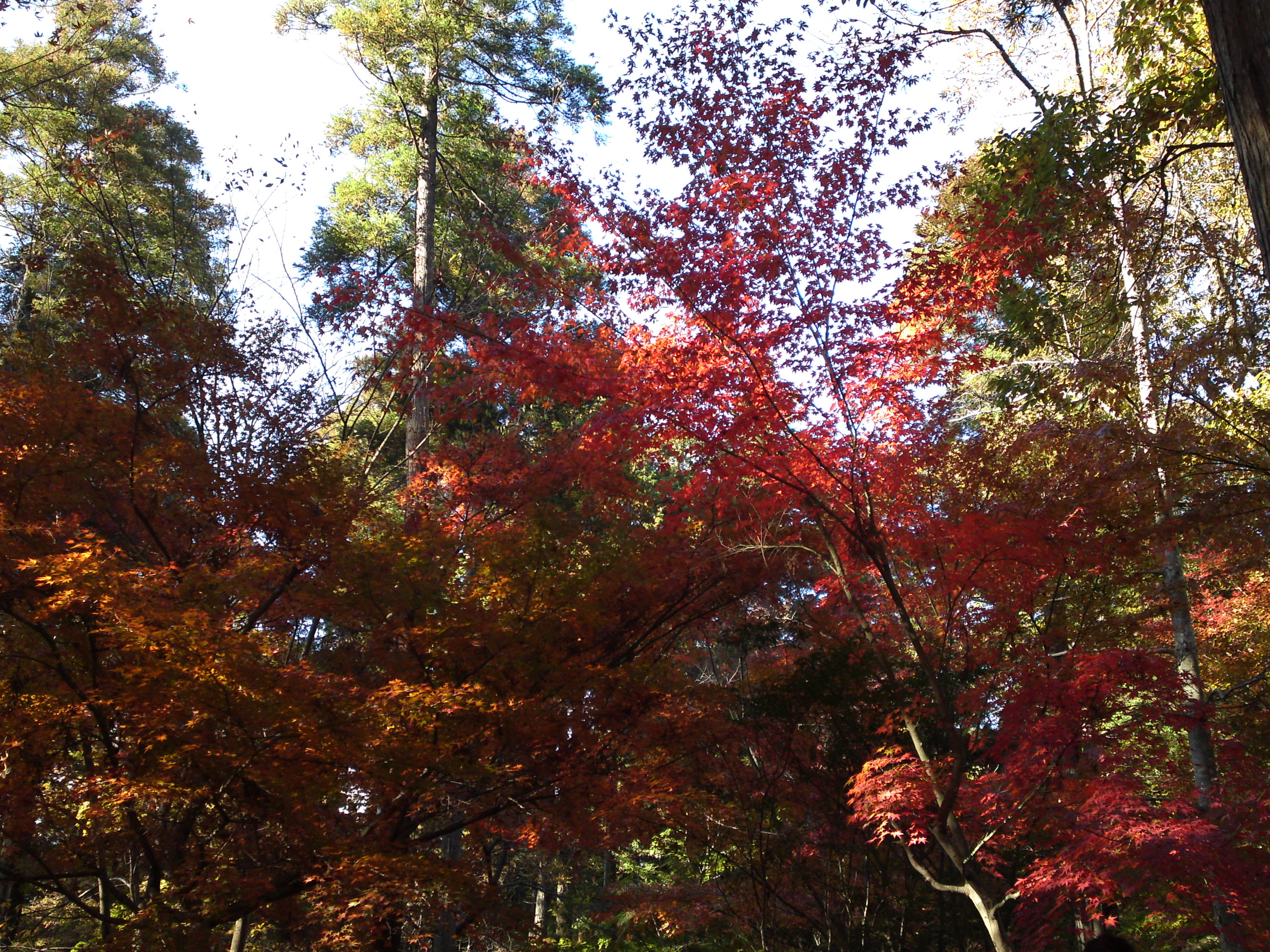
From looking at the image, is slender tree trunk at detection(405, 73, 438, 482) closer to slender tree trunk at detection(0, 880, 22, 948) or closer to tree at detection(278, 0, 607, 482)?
tree at detection(278, 0, 607, 482)

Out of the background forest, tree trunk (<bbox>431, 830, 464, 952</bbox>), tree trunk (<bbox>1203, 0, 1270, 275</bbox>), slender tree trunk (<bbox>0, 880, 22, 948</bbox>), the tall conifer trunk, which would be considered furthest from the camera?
the tall conifer trunk

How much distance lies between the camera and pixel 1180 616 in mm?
8195

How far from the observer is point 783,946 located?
9922 millimetres

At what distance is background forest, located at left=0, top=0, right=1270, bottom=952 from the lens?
5684mm

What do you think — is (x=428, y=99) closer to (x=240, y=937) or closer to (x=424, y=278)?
(x=424, y=278)

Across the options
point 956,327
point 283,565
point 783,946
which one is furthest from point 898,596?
point 783,946

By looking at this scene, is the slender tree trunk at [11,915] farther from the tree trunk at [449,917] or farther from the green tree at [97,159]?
the green tree at [97,159]

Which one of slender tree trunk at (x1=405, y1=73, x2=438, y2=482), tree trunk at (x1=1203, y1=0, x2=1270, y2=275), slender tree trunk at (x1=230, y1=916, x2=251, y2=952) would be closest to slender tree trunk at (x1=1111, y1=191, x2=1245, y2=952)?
tree trunk at (x1=1203, y1=0, x2=1270, y2=275)

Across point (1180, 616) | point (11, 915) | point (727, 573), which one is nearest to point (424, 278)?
point (727, 573)

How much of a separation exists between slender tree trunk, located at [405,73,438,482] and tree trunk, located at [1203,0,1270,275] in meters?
7.88

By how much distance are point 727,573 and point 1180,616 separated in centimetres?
428

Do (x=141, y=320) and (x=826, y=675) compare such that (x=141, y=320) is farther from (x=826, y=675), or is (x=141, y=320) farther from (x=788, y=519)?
(x=826, y=675)

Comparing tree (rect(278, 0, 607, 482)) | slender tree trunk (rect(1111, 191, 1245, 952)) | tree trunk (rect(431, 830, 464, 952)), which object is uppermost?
tree (rect(278, 0, 607, 482))

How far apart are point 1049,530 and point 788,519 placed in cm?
242
